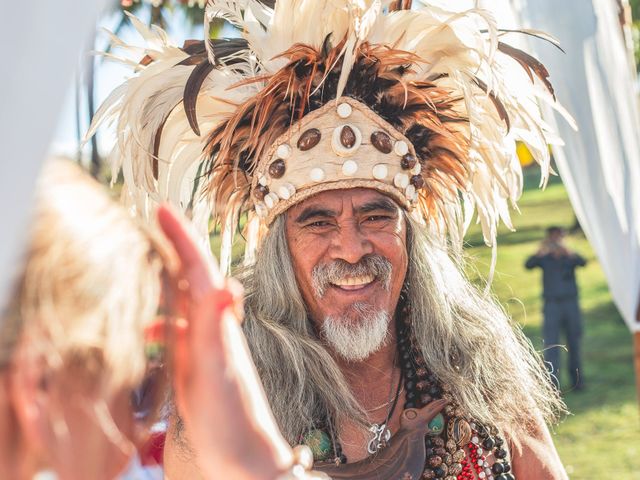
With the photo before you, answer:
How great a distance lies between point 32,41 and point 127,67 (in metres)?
2.24

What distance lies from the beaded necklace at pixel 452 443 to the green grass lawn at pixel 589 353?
39 centimetres

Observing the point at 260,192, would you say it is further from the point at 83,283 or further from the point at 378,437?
the point at 83,283

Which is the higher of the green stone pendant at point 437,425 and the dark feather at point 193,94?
the dark feather at point 193,94

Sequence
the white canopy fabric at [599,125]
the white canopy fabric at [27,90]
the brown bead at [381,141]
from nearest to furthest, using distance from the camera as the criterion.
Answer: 1. the white canopy fabric at [27,90]
2. the brown bead at [381,141]
3. the white canopy fabric at [599,125]

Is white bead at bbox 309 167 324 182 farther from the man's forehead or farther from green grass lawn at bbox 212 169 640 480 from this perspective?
green grass lawn at bbox 212 169 640 480

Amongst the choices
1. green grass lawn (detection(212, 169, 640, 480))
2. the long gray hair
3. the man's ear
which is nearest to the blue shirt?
green grass lawn (detection(212, 169, 640, 480))

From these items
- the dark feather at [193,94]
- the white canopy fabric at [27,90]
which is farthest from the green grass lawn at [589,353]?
the white canopy fabric at [27,90]

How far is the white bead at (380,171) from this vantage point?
10.1 feet

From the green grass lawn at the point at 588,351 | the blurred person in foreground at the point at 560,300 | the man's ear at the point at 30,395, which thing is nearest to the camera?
the man's ear at the point at 30,395

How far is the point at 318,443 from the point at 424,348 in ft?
1.73

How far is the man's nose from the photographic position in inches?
118

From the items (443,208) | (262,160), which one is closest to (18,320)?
(262,160)

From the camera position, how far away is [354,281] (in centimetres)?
300

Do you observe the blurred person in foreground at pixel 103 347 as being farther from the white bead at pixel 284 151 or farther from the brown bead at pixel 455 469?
the white bead at pixel 284 151
